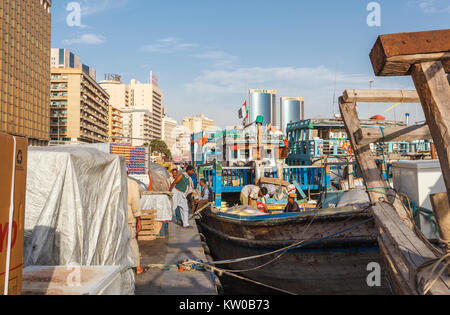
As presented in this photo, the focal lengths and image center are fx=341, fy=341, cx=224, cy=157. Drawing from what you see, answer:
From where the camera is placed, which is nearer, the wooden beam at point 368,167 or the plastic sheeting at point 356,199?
the wooden beam at point 368,167

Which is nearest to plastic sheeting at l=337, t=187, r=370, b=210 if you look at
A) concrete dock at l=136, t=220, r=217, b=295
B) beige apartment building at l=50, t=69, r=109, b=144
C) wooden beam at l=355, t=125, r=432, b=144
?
wooden beam at l=355, t=125, r=432, b=144

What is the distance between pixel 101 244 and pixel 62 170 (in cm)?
120

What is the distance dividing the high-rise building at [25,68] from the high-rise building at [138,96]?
237 ft

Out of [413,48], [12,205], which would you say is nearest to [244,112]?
[413,48]

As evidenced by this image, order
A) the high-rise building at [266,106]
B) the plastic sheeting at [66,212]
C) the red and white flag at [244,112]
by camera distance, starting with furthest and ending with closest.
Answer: the high-rise building at [266,106] < the red and white flag at [244,112] < the plastic sheeting at [66,212]

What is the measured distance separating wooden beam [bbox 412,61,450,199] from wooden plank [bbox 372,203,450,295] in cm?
78

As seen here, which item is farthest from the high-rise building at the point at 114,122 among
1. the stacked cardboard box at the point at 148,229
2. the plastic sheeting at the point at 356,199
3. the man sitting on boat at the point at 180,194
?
the plastic sheeting at the point at 356,199

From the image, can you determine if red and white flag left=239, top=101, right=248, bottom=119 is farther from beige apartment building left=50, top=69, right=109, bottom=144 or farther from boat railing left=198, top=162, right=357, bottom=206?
beige apartment building left=50, top=69, right=109, bottom=144

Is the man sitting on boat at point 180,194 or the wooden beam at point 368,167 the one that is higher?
the wooden beam at point 368,167

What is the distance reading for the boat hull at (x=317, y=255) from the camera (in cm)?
603

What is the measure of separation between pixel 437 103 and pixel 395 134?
2099 millimetres

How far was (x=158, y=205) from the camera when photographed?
8.38 m

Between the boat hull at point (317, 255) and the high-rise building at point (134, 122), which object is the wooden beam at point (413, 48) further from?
the high-rise building at point (134, 122)
